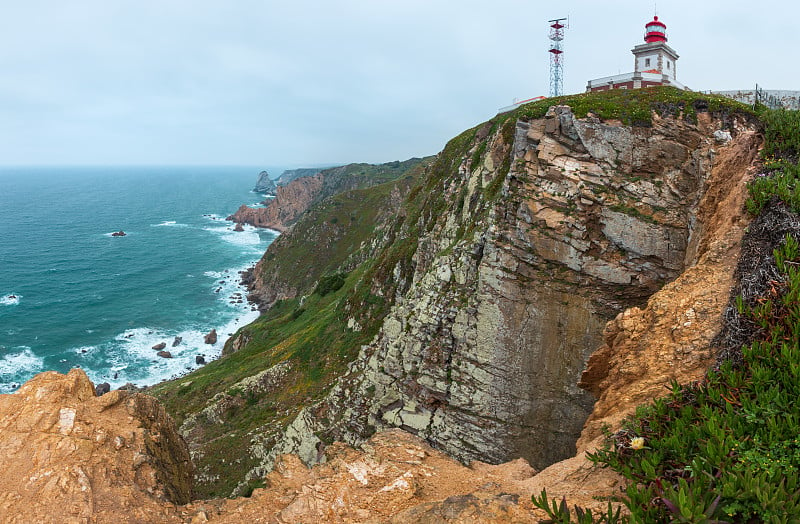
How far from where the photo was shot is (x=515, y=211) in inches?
813

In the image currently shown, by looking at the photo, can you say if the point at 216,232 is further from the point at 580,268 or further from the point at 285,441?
the point at 580,268

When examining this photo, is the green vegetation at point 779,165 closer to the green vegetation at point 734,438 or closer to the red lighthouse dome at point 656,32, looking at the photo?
the green vegetation at point 734,438

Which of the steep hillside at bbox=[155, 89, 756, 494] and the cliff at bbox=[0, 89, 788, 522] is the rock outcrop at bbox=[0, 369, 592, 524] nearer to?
the cliff at bbox=[0, 89, 788, 522]

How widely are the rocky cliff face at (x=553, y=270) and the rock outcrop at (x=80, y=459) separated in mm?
13180

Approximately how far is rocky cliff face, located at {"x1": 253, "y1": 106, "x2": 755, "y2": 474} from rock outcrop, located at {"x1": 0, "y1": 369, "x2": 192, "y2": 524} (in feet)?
43.2

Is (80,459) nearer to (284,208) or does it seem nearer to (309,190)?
(284,208)

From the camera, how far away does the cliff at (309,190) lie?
165875mm

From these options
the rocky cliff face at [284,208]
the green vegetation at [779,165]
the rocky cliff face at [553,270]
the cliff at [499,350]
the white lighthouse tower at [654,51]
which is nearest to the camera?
the cliff at [499,350]

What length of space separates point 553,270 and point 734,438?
1390 cm

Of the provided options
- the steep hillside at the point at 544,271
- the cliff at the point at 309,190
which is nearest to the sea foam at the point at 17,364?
the steep hillside at the point at 544,271

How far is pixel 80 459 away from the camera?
989 cm

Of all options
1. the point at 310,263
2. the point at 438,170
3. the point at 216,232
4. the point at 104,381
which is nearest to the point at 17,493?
the point at 438,170

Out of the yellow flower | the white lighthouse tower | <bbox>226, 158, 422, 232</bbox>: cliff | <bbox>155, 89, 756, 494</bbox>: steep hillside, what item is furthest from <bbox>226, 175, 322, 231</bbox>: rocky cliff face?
the yellow flower

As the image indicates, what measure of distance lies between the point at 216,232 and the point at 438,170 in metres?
124
